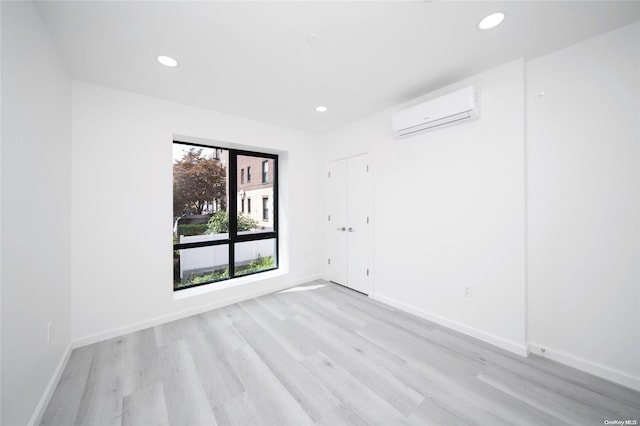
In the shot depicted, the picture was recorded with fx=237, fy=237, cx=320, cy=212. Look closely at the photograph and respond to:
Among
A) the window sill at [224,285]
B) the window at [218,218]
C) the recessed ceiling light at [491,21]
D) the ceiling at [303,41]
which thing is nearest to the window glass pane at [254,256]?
the window at [218,218]

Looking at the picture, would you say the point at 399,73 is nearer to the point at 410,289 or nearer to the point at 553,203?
the point at 553,203

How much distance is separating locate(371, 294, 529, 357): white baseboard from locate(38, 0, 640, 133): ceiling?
8.31 ft

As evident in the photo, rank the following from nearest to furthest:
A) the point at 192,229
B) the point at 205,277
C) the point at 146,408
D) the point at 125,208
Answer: the point at 146,408, the point at 125,208, the point at 192,229, the point at 205,277

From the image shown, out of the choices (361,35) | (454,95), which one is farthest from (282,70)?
(454,95)

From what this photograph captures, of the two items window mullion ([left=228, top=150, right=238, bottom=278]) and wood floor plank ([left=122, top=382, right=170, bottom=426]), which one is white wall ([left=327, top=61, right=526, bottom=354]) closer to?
window mullion ([left=228, top=150, right=238, bottom=278])

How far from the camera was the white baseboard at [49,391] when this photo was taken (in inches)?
55.7

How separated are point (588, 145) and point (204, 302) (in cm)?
411

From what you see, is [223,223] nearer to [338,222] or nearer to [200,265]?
[200,265]

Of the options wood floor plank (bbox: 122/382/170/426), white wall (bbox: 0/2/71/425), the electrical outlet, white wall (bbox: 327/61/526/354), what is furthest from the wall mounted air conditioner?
wood floor plank (bbox: 122/382/170/426)

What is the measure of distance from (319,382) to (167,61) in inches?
115

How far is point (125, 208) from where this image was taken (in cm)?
252

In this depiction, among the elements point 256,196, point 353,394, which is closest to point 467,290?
point 353,394

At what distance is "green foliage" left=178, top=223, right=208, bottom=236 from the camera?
3147 mm

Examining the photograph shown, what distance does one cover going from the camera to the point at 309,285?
3951 millimetres
